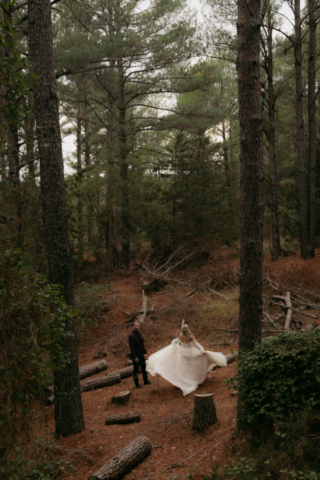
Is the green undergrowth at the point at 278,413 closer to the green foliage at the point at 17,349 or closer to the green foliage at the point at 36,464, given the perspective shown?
the green foliage at the point at 36,464

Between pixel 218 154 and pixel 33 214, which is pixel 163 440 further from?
pixel 218 154

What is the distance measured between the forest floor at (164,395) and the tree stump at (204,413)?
100 millimetres

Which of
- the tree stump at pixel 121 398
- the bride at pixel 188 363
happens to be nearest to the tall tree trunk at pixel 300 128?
the bride at pixel 188 363

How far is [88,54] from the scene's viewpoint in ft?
42.1

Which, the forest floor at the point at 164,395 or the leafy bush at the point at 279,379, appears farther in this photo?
the forest floor at the point at 164,395

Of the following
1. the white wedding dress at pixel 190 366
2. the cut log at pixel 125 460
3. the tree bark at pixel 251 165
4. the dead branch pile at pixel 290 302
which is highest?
the tree bark at pixel 251 165

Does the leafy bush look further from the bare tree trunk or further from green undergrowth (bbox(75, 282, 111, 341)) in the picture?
green undergrowth (bbox(75, 282, 111, 341))

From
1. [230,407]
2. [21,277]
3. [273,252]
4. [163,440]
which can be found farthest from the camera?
[273,252]

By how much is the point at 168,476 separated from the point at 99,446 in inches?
69.0

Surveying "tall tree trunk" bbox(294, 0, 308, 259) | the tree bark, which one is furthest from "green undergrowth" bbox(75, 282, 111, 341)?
"tall tree trunk" bbox(294, 0, 308, 259)

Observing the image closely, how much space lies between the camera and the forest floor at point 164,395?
614 cm

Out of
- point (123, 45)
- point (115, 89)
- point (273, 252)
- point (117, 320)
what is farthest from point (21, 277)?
point (115, 89)

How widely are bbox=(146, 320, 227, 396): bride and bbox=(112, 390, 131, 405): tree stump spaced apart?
814 mm

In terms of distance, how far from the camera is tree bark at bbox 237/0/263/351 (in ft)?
19.9
